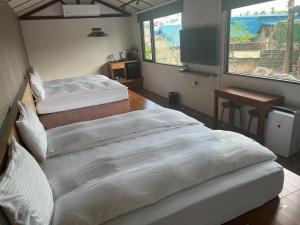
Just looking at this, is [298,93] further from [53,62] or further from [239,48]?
[53,62]

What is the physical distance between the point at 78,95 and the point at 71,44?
3.24m

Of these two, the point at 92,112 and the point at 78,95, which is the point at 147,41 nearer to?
the point at 78,95

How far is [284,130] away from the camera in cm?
269

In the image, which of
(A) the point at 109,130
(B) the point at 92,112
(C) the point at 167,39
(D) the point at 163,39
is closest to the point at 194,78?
(C) the point at 167,39

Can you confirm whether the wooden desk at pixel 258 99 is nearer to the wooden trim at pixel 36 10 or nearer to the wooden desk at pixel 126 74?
the wooden desk at pixel 126 74

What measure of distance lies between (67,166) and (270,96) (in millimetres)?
2562

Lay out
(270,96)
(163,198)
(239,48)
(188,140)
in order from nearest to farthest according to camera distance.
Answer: (163,198) → (188,140) → (270,96) → (239,48)

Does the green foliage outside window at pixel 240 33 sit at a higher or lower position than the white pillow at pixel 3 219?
higher

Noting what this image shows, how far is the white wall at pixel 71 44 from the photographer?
6.12 meters

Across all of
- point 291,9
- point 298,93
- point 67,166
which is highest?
point 291,9

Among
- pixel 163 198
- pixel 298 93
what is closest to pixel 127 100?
pixel 298 93

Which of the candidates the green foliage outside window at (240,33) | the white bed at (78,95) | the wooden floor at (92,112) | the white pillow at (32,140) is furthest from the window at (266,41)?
the white pillow at (32,140)

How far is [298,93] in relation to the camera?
2730mm

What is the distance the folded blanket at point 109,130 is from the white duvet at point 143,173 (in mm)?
106
